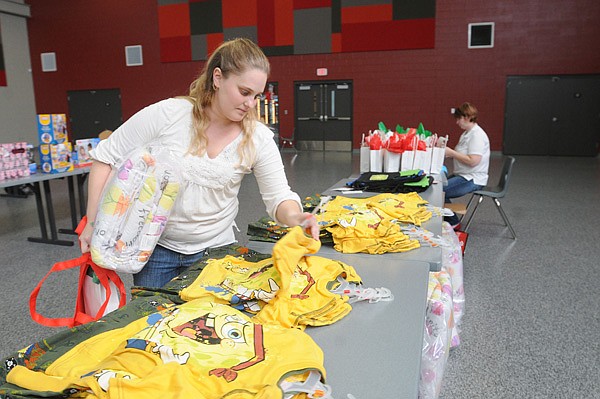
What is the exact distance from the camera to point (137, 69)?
45.2 feet

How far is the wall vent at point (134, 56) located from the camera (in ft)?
44.9

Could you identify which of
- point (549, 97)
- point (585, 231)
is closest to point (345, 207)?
point (585, 231)

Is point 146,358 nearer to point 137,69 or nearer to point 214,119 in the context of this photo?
point 214,119

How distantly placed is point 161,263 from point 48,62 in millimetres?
15226

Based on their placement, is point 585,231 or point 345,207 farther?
point 585,231

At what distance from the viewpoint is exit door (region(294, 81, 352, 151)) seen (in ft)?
41.1

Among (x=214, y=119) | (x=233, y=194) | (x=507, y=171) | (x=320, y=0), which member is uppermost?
(x=320, y=0)

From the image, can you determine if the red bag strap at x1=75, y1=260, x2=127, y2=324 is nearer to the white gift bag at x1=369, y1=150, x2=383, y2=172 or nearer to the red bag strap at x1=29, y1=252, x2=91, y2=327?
the red bag strap at x1=29, y1=252, x2=91, y2=327

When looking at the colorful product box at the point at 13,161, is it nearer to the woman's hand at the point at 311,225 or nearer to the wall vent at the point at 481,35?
the woman's hand at the point at 311,225

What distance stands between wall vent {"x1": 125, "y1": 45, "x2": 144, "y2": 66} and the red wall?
0.45ft

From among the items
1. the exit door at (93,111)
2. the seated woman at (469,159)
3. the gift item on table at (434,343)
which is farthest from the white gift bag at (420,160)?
the exit door at (93,111)

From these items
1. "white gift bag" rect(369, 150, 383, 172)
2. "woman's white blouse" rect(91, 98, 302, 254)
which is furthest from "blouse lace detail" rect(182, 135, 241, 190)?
"white gift bag" rect(369, 150, 383, 172)

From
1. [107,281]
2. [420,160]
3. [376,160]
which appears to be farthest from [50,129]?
[107,281]

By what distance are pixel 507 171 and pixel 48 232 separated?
474 cm
